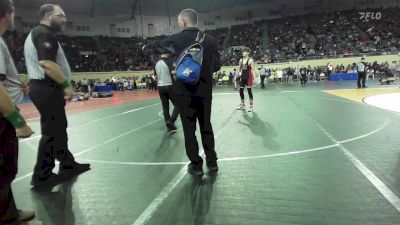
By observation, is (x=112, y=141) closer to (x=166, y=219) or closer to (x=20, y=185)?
(x=20, y=185)

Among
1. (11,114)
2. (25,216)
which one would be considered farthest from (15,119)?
(25,216)

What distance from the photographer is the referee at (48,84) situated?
4.11 metres

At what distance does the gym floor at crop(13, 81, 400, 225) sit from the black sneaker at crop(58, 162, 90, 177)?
0.42ft

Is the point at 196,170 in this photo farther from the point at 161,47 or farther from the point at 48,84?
the point at 48,84

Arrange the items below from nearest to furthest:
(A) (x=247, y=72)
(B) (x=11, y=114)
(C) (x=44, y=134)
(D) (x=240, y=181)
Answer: (B) (x=11, y=114) → (D) (x=240, y=181) → (C) (x=44, y=134) → (A) (x=247, y=72)

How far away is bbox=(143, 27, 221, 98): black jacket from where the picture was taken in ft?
14.8

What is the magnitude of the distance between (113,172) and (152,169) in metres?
0.54

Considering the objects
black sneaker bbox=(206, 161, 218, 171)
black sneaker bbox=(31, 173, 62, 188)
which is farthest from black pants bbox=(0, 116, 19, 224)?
black sneaker bbox=(206, 161, 218, 171)

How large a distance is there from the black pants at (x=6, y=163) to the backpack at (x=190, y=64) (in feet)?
7.19

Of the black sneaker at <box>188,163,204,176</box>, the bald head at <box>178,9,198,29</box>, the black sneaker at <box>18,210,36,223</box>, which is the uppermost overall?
the bald head at <box>178,9,198,29</box>

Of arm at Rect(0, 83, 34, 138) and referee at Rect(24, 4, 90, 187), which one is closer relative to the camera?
arm at Rect(0, 83, 34, 138)

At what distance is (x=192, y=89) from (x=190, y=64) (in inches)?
13.1

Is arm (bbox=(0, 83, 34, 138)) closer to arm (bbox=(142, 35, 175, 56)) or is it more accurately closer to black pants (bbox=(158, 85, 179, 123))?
arm (bbox=(142, 35, 175, 56))

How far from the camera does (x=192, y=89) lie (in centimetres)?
455
